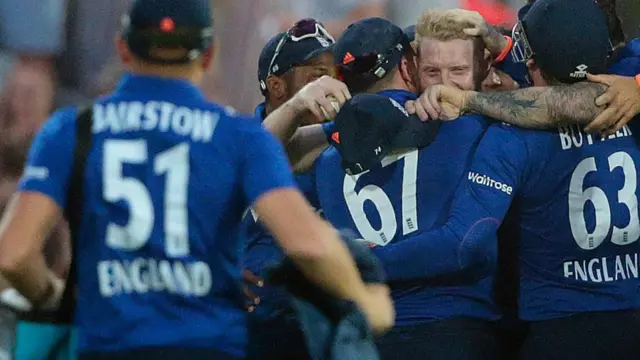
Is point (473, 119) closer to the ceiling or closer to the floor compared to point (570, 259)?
closer to the ceiling

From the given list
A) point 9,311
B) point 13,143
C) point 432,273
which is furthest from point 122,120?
point 13,143

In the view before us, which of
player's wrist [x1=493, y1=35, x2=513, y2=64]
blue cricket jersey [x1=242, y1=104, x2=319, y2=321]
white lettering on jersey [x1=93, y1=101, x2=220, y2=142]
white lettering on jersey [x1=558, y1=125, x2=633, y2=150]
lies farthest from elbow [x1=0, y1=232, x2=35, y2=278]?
player's wrist [x1=493, y1=35, x2=513, y2=64]

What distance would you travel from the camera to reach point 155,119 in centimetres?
269

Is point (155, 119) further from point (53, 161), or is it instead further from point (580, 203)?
point (580, 203)

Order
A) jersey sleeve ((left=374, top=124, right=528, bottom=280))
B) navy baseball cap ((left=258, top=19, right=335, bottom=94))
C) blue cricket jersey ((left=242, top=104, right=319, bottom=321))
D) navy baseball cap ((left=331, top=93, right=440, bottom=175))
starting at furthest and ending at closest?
navy baseball cap ((left=258, top=19, right=335, bottom=94))
blue cricket jersey ((left=242, top=104, right=319, bottom=321))
navy baseball cap ((left=331, top=93, right=440, bottom=175))
jersey sleeve ((left=374, top=124, right=528, bottom=280))

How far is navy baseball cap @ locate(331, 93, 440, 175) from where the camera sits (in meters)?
3.72

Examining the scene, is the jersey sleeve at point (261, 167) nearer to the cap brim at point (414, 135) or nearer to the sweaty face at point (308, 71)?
the cap brim at point (414, 135)

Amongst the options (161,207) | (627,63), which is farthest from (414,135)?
(161,207)

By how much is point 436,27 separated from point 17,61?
2562 millimetres

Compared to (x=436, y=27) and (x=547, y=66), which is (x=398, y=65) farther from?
(x=547, y=66)

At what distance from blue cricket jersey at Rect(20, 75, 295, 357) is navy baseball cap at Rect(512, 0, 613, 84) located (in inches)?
55.3

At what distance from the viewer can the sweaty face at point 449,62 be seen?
4059mm

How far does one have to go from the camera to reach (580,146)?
12.4ft

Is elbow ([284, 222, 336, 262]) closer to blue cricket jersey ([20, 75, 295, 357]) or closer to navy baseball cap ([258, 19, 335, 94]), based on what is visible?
blue cricket jersey ([20, 75, 295, 357])
